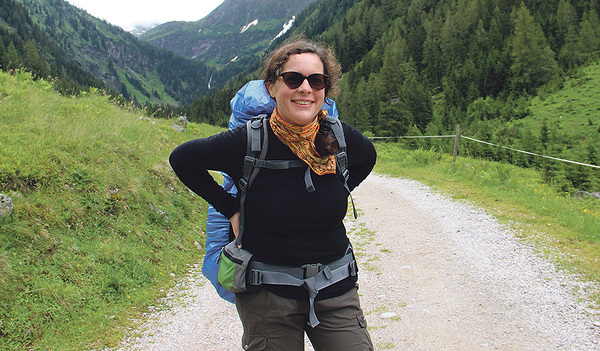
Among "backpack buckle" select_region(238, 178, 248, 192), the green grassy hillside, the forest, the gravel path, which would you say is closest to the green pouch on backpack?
"backpack buckle" select_region(238, 178, 248, 192)

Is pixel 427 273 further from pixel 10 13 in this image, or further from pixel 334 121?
pixel 10 13

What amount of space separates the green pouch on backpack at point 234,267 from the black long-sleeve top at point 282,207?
0.05m

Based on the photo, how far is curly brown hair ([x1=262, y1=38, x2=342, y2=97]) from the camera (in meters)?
1.94

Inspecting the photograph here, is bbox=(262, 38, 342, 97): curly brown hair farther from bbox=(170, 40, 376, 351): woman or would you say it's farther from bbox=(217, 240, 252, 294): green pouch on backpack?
bbox=(217, 240, 252, 294): green pouch on backpack

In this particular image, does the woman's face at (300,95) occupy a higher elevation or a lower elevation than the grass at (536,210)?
higher

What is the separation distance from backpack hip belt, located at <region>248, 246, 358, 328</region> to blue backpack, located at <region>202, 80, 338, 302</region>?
43 cm

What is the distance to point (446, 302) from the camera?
14.5 feet

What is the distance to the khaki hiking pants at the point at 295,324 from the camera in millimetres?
1739

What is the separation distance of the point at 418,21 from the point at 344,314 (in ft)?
317

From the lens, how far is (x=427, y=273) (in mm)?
5309

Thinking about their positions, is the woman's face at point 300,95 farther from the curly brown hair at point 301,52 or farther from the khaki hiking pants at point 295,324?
the khaki hiking pants at point 295,324

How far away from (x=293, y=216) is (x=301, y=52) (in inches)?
33.8

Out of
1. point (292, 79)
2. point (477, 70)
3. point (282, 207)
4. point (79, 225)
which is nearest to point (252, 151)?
point (282, 207)

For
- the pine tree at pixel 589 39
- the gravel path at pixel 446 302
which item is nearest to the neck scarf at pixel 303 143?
the gravel path at pixel 446 302
